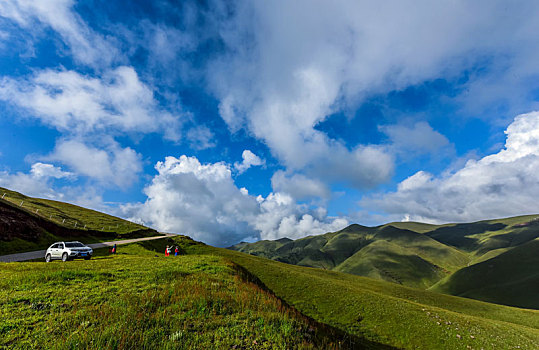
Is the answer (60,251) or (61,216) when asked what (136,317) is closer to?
(60,251)

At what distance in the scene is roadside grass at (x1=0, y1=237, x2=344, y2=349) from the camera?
8836 mm

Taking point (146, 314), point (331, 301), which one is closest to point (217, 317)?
point (146, 314)

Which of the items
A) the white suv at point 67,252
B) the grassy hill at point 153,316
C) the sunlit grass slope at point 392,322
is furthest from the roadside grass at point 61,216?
the sunlit grass slope at point 392,322

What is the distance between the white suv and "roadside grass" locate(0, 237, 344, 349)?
63.2 ft

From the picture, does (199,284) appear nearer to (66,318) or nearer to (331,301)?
(66,318)

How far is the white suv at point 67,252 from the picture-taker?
32.5m

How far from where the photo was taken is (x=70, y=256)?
1271 inches

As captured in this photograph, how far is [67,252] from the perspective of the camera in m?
32.6

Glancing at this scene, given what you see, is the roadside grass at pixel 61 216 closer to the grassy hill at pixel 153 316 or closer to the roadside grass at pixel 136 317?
the grassy hill at pixel 153 316

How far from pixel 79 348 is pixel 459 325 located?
41.1 metres

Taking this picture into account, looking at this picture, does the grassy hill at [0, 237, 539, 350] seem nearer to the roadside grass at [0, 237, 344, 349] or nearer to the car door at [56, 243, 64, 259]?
the roadside grass at [0, 237, 344, 349]

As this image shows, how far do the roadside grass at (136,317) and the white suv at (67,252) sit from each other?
1928 centimetres

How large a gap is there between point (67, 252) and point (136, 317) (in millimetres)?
32797

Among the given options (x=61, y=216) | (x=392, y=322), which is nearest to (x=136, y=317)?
(x=392, y=322)
